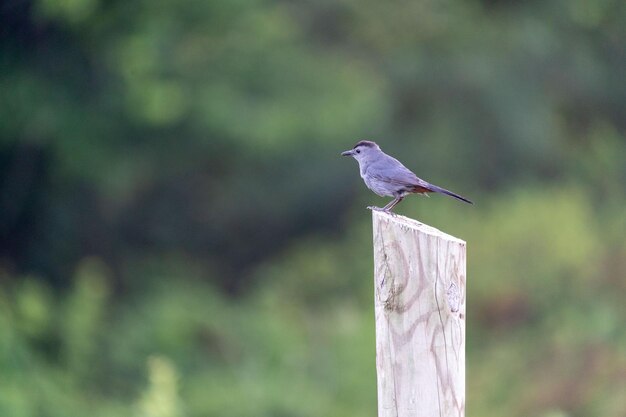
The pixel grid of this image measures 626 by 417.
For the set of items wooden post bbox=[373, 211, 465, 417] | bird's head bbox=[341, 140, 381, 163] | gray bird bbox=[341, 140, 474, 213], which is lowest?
wooden post bbox=[373, 211, 465, 417]

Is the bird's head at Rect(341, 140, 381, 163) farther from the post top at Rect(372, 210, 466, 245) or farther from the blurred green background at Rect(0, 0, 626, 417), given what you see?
the post top at Rect(372, 210, 466, 245)

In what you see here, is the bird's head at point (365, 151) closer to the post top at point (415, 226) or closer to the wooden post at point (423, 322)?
the post top at point (415, 226)

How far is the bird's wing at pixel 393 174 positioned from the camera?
4480mm

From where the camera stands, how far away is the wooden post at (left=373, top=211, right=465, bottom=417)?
2652 millimetres

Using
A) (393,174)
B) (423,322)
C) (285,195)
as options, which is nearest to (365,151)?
(393,174)

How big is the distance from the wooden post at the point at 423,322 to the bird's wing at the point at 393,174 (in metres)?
1.71

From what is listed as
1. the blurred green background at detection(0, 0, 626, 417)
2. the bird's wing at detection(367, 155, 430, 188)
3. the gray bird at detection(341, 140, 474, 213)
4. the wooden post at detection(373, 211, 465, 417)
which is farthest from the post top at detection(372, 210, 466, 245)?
the blurred green background at detection(0, 0, 626, 417)

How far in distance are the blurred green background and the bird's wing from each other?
2.15m

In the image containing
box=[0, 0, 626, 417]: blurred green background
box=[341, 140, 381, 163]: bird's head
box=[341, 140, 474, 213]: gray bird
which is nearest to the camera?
box=[341, 140, 474, 213]: gray bird

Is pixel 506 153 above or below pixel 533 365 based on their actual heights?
above

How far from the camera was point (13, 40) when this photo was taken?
9.38 m

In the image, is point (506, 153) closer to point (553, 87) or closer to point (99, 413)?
point (553, 87)

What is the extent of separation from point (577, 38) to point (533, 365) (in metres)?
7.03

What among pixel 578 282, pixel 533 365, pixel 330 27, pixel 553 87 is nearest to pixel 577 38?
pixel 553 87
